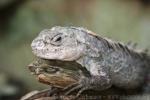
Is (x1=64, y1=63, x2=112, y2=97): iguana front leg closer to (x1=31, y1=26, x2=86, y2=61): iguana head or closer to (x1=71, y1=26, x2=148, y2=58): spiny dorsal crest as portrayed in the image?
(x1=31, y1=26, x2=86, y2=61): iguana head

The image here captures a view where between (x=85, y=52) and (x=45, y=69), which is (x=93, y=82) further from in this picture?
(x=45, y=69)

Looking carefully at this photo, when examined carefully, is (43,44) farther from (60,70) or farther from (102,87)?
(102,87)

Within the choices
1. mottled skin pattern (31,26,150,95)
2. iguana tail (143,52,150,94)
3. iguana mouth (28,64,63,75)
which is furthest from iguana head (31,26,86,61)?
iguana tail (143,52,150,94)

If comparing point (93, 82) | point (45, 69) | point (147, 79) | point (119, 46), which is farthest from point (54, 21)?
point (93, 82)

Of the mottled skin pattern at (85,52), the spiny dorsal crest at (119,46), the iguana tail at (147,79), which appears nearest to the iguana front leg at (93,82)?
the mottled skin pattern at (85,52)

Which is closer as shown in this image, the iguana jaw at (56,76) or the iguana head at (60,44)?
the iguana head at (60,44)

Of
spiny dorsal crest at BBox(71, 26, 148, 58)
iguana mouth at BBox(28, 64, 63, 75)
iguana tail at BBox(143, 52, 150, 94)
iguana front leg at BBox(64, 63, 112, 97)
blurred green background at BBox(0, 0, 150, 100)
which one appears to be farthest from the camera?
blurred green background at BBox(0, 0, 150, 100)

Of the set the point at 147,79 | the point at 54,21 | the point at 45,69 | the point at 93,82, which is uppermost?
the point at 54,21

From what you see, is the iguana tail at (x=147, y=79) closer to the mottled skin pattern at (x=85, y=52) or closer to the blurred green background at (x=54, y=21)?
the mottled skin pattern at (x=85, y=52)

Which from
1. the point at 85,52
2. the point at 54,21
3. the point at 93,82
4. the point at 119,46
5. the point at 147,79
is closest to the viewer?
the point at 93,82
